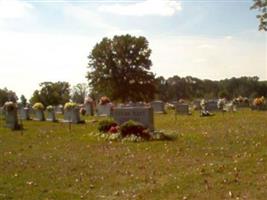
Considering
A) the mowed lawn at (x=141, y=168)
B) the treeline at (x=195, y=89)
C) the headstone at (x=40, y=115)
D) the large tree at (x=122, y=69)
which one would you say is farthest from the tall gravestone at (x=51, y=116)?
the treeline at (x=195, y=89)

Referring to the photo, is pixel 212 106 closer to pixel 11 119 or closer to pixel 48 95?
pixel 11 119

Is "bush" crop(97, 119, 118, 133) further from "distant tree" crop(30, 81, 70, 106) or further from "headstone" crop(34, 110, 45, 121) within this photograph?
"distant tree" crop(30, 81, 70, 106)

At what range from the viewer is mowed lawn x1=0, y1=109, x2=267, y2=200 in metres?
10.5

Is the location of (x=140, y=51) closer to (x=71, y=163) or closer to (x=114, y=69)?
(x=114, y=69)

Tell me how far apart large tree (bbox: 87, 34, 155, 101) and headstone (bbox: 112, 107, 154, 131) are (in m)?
47.6

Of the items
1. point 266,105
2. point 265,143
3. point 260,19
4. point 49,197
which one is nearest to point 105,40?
point 266,105

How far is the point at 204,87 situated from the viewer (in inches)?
4990

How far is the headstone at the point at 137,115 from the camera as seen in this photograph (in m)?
22.1

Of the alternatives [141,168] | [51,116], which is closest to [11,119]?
[51,116]

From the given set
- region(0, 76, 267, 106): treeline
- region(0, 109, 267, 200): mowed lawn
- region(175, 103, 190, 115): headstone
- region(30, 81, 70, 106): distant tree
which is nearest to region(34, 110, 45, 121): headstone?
region(175, 103, 190, 115): headstone

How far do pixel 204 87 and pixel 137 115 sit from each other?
10588 cm

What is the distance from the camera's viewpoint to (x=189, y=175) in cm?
1171

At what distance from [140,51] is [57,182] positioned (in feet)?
205

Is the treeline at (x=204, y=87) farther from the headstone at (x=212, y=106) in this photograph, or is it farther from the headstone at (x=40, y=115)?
the headstone at (x=40, y=115)
